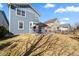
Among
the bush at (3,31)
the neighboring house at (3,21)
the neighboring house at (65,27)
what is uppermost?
the neighboring house at (3,21)

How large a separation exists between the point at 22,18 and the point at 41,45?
0.55 meters

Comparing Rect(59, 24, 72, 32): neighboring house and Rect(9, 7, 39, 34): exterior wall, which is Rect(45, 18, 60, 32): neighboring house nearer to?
Rect(59, 24, 72, 32): neighboring house

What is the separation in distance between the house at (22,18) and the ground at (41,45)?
0.12m

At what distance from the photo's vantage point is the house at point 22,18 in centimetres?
364

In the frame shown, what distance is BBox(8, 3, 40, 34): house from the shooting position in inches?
143

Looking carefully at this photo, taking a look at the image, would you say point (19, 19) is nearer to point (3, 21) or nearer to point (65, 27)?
point (3, 21)

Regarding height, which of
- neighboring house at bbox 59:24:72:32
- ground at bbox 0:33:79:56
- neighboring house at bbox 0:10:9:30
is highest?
neighboring house at bbox 0:10:9:30

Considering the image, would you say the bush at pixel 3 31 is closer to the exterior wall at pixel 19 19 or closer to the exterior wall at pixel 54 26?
the exterior wall at pixel 19 19

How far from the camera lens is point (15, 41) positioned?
366cm

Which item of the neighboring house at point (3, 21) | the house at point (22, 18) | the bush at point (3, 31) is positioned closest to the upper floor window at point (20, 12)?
the house at point (22, 18)

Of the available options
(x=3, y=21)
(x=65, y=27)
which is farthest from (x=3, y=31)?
(x=65, y=27)

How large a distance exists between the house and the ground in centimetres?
12

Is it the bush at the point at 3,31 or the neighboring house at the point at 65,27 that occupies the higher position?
the neighboring house at the point at 65,27

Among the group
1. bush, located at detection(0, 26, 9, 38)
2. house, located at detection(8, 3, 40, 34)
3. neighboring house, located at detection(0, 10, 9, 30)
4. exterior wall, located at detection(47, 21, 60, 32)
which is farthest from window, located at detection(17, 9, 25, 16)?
exterior wall, located at detection(47, 21, 60, 32)
